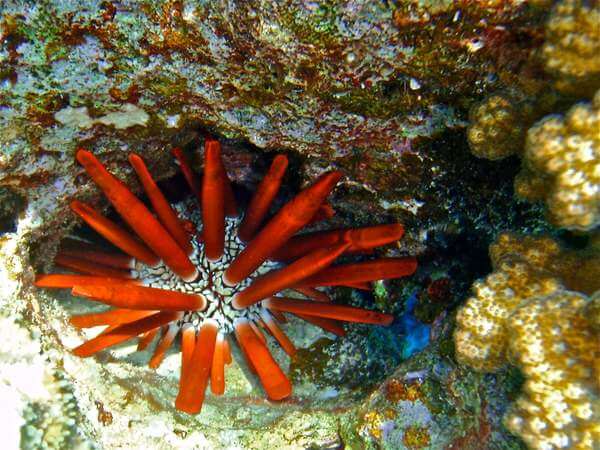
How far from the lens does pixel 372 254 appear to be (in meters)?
3.28

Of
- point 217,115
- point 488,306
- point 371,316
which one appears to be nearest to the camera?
point 488,306

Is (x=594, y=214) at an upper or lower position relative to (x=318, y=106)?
lower

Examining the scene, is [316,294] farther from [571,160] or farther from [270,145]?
[571,160]

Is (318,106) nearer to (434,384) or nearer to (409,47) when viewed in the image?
(409,47)

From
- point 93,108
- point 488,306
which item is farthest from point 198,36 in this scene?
point 488,306

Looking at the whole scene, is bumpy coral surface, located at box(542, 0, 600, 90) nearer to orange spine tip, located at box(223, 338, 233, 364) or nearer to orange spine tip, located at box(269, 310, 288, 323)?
orange spine tip, located at box(269, 310, 288, 323)

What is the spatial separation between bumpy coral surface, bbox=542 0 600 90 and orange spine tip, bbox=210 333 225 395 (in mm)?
2285

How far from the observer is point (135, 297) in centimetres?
221

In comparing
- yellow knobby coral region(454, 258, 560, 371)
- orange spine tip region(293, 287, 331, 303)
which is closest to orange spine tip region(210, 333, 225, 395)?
orange spine tip region(293, 287, 331, 303)

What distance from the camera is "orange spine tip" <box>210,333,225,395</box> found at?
2.96 meters

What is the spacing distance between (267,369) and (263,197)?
955 millimetres

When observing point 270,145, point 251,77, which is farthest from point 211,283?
point 251,77

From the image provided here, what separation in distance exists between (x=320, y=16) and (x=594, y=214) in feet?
3.90

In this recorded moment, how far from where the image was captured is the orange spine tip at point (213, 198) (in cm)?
254
